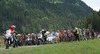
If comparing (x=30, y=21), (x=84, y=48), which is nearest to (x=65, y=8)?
(x=30, y=21)

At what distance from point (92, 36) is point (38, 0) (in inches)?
4725

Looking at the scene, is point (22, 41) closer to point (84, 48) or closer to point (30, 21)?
point (84, 48)

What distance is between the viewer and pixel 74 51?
88.4 ft

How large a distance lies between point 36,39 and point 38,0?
128 meters

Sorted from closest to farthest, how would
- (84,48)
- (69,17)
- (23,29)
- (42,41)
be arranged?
(84,48) < (42,41) < (23,29) < (69,17)

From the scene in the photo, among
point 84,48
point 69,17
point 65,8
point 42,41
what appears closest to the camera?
point 84,48

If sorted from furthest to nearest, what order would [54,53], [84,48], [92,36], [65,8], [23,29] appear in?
[65,8] < [23,29] < [92,36] < [84,48] < [54,53]

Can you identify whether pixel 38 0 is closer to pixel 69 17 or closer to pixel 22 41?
pixel 69 17

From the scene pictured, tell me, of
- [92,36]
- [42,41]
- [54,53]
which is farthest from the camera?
[92,36]

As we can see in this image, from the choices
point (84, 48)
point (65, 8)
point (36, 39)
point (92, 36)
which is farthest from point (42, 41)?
point (65, 8)

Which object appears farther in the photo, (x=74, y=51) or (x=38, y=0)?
(x=38, y=0)

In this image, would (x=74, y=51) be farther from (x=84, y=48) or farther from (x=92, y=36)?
(x=92, y=36)

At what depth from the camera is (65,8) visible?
193m

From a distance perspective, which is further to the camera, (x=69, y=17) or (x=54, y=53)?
(x=69, y=17)
